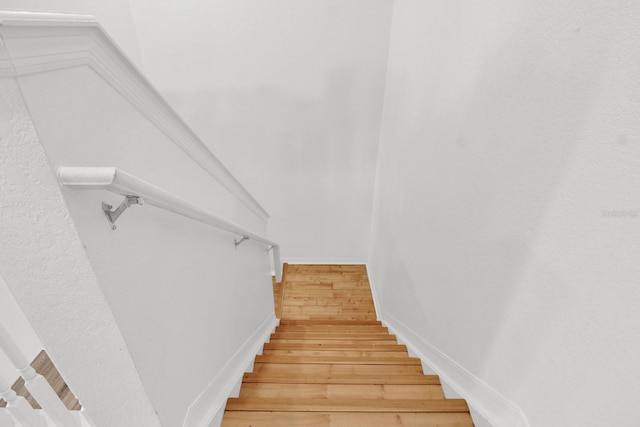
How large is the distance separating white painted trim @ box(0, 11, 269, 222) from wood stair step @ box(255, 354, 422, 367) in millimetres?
1391

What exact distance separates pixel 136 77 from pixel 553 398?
1.39m

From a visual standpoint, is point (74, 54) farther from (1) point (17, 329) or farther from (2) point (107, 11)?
(2) point (107, 11)

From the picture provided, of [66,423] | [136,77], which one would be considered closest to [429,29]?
[136,77]

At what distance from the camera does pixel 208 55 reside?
299cm

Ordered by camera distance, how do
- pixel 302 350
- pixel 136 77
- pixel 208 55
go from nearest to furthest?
1. pixel 136 77
2. pixel 302 350
3. pixel 208 55

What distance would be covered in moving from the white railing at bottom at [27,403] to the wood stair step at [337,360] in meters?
1.00

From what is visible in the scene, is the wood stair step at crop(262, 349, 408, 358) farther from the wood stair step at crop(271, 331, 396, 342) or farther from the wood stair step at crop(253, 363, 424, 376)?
the wood stair step at crop(271, 331, 396, 342)

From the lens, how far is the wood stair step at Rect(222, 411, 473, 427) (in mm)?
1200

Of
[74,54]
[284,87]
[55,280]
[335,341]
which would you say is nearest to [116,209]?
[55,280]

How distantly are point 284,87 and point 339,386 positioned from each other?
9.06 feet

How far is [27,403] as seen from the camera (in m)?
0.87

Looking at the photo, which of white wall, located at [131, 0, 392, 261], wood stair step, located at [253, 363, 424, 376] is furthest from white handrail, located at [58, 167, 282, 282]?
white wall, located at [131, 0, 392, 261]

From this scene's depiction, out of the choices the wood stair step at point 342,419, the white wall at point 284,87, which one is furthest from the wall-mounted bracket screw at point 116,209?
the white wall at point 284,87

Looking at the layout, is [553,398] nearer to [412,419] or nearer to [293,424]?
[412,419]
